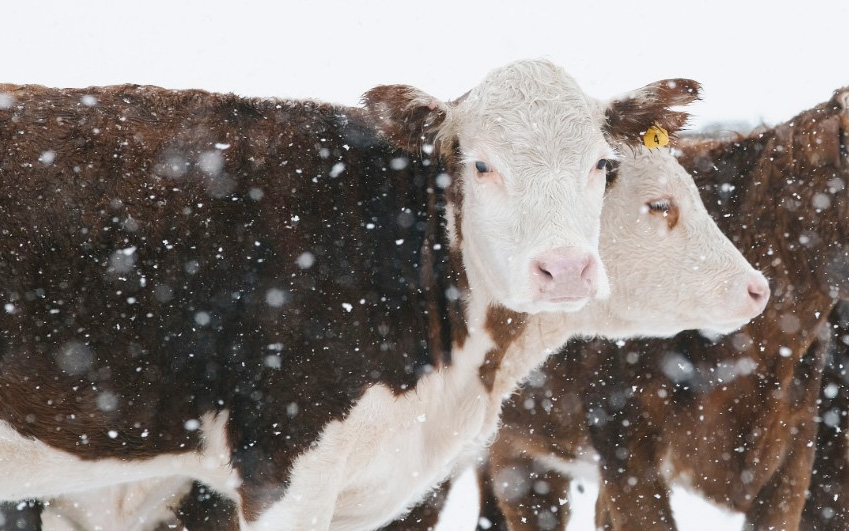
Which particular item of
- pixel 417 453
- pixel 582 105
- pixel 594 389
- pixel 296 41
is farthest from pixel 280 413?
pixel 296 41

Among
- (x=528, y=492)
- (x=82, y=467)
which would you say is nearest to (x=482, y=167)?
(x=82, y=467)

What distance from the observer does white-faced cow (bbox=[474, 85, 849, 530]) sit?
5.52 meters

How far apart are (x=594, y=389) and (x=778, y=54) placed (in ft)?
170

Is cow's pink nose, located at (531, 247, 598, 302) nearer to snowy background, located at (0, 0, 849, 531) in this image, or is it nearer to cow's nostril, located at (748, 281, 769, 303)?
cow's nostril, located at (748, 281, 769, 303)

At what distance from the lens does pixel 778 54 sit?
2094 inches

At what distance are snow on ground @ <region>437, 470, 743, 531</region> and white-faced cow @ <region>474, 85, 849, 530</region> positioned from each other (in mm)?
1314

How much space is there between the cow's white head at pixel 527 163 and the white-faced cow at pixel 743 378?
1.55 metres

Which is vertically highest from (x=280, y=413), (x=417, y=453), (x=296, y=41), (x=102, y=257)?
(x=102, y=257)

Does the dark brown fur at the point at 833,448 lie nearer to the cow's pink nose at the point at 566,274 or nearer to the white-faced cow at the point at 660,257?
the white-faced cow at the point at 660,257

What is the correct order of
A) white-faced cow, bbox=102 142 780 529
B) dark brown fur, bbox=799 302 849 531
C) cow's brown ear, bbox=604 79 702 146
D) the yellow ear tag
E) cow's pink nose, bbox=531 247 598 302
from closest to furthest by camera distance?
1. cow's pink nose, bbox=531 247 598 302
2. cow's brown ear, bbox=604 79 702 146
3. the yellow ear tag
4. white-faced cow, bbox=102 142 780 529
5. dark brown fur, bbox=799 302 849 531

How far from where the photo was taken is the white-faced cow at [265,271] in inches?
144

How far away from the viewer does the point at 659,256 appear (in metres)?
4.88

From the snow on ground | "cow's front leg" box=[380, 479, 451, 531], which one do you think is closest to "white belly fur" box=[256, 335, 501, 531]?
"cow's front leg" box=[380, 479, 451, 531]

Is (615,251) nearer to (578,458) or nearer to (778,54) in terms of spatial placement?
(578,458)
